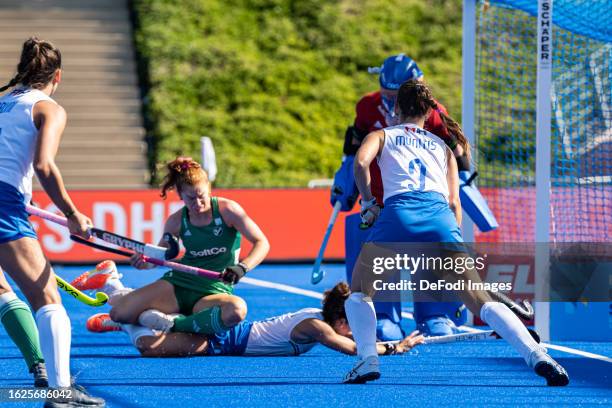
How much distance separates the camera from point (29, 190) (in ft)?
17.8

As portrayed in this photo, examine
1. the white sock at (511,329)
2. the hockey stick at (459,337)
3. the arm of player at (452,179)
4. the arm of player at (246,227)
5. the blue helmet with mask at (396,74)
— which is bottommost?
the hockey stick at (459,337)

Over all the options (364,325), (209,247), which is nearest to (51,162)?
(364,325)

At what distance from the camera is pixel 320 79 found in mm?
22062

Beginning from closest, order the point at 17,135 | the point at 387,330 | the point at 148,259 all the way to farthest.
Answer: the point at 17,135 < the point at 148,259 < the point at 387,330

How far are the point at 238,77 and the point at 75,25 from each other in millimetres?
3220

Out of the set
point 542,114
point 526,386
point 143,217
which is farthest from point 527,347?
point 143,217

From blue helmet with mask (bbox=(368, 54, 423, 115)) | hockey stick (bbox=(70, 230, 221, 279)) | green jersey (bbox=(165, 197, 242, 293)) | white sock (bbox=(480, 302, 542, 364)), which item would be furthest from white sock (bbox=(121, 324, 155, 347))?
white sock (bbox=(480, 302, 542, 364))

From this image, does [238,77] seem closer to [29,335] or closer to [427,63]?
[427,63]

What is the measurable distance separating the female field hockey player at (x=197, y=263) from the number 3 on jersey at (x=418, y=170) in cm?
120

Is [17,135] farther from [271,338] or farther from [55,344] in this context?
[271,338]

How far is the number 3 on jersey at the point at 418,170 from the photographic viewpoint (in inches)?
238

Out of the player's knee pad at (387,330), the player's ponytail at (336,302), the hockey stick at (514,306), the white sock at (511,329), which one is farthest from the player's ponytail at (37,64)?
the player's knee pad at (387,330)

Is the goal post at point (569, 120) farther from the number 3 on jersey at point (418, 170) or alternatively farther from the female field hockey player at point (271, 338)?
the number 3 on jersey at point (418, 170)

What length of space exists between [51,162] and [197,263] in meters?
2.26
